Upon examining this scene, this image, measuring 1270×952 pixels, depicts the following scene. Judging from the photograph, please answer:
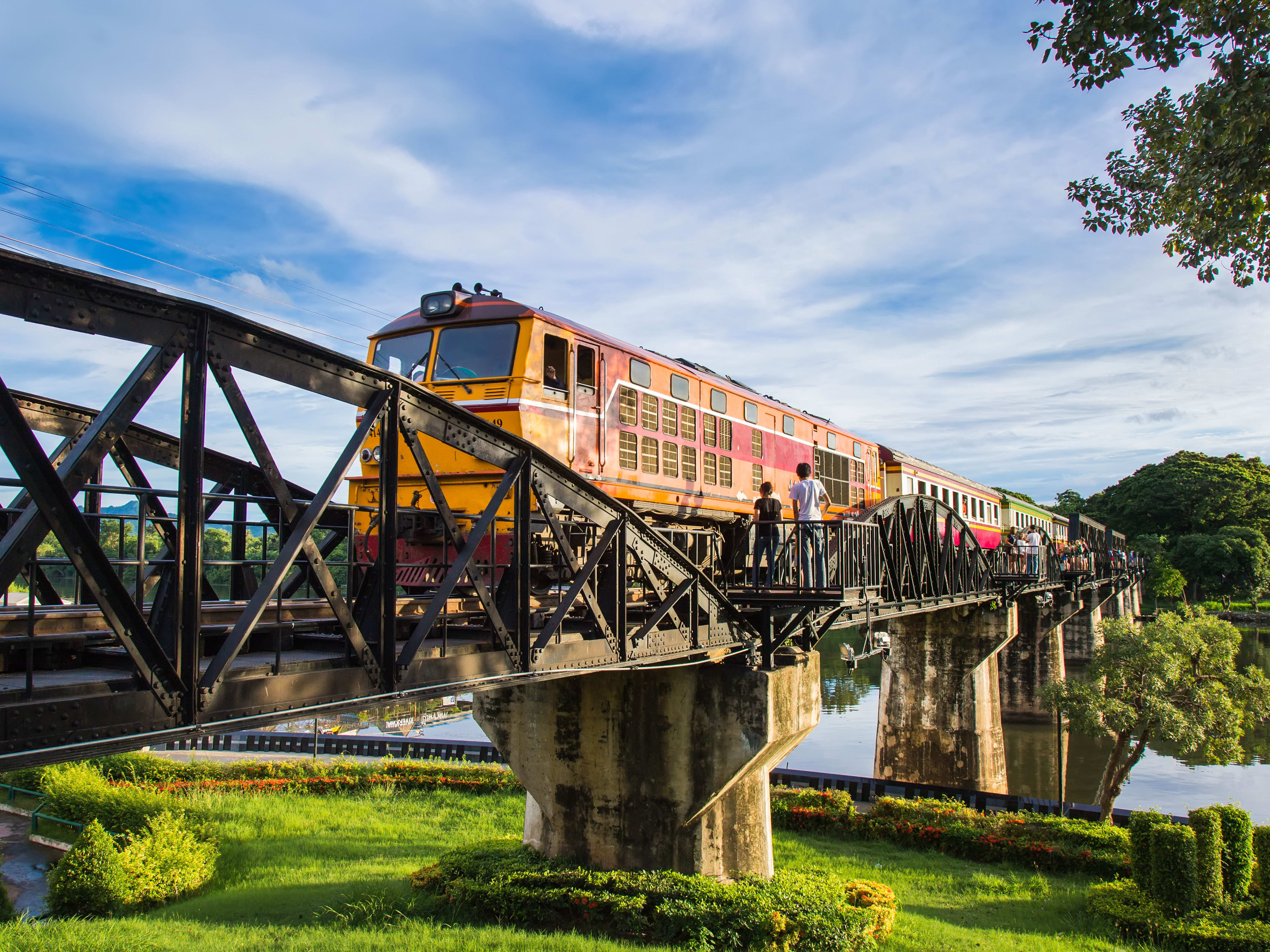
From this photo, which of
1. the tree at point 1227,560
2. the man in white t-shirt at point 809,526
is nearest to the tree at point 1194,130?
the man in white t-shirt at point 809,526

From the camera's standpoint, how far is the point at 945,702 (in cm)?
3081

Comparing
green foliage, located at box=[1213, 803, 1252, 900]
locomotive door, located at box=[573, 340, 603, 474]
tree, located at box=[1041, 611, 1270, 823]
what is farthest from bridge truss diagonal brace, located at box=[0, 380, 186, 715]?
tree, located at box=[1041, 611, 1270, 823]

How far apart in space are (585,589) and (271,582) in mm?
3844

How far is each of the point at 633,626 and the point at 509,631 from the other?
2615 mm

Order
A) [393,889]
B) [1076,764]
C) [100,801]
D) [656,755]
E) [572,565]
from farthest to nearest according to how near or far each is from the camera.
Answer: [1076,764] → [100,801] → [393,889] → [656,755] → [572,565]

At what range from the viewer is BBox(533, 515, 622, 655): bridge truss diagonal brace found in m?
8.12

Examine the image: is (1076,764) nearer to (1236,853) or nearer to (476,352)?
(1236,853)

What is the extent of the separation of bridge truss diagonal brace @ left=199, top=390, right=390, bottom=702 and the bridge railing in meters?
7.08

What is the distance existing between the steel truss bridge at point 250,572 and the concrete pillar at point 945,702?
22.3 m

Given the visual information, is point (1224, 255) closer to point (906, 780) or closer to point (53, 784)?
point (906, 780)

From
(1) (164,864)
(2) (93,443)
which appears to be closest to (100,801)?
(1) (164,864)

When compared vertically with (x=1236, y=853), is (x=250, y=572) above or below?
above

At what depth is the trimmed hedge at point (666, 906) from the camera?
461 inches

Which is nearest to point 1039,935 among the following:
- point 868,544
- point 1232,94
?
point 868,544
